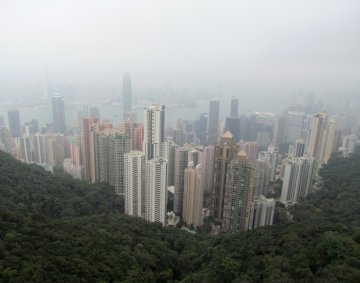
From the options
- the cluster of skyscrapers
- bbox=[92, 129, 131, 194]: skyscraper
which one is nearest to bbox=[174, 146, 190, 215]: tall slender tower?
the cluster of skyscrapers

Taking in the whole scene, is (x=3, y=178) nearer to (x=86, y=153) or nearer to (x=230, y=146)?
(x=86, y=153)

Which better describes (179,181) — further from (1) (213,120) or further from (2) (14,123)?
(2) (14,123)

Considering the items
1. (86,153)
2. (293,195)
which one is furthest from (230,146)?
(86,153)

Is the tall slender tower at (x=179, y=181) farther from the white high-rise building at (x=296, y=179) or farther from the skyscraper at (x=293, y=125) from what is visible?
the skyscraper at (x=293, y=125)

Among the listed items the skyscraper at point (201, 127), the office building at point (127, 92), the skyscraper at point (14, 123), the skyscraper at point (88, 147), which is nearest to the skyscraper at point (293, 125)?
the skyscraper at point (201, 127)

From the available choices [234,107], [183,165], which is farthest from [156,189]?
[234,107]
